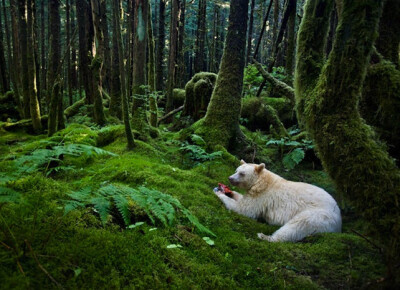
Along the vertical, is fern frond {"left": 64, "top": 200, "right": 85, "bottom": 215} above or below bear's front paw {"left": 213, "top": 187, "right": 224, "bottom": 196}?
above

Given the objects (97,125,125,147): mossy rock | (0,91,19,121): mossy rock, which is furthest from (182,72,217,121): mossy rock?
(0,91,19,121): mossy rock

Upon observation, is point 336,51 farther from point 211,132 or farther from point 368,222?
point 211,132

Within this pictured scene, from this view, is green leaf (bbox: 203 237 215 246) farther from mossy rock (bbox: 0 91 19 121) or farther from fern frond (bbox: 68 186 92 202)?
mossy rock (bbox: 0 91 19 121)

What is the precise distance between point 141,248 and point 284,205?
3.08 meters

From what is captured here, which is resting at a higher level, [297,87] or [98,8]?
[98,8]

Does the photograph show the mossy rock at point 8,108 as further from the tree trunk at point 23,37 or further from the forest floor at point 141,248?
the forest floor at point 141,248

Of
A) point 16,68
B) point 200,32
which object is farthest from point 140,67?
point 200,32

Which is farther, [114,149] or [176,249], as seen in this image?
[114,149]

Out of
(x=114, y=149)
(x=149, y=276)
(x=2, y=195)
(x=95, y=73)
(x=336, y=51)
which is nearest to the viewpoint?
(x=2, y=195)

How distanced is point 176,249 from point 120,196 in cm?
94

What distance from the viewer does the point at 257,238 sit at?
3912 millimetres

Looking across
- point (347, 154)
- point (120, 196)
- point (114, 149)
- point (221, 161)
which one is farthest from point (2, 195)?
point (221, 161)

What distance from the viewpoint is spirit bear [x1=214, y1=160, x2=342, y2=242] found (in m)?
4.12

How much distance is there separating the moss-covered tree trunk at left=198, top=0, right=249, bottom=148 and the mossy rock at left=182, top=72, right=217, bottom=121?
258 cm
